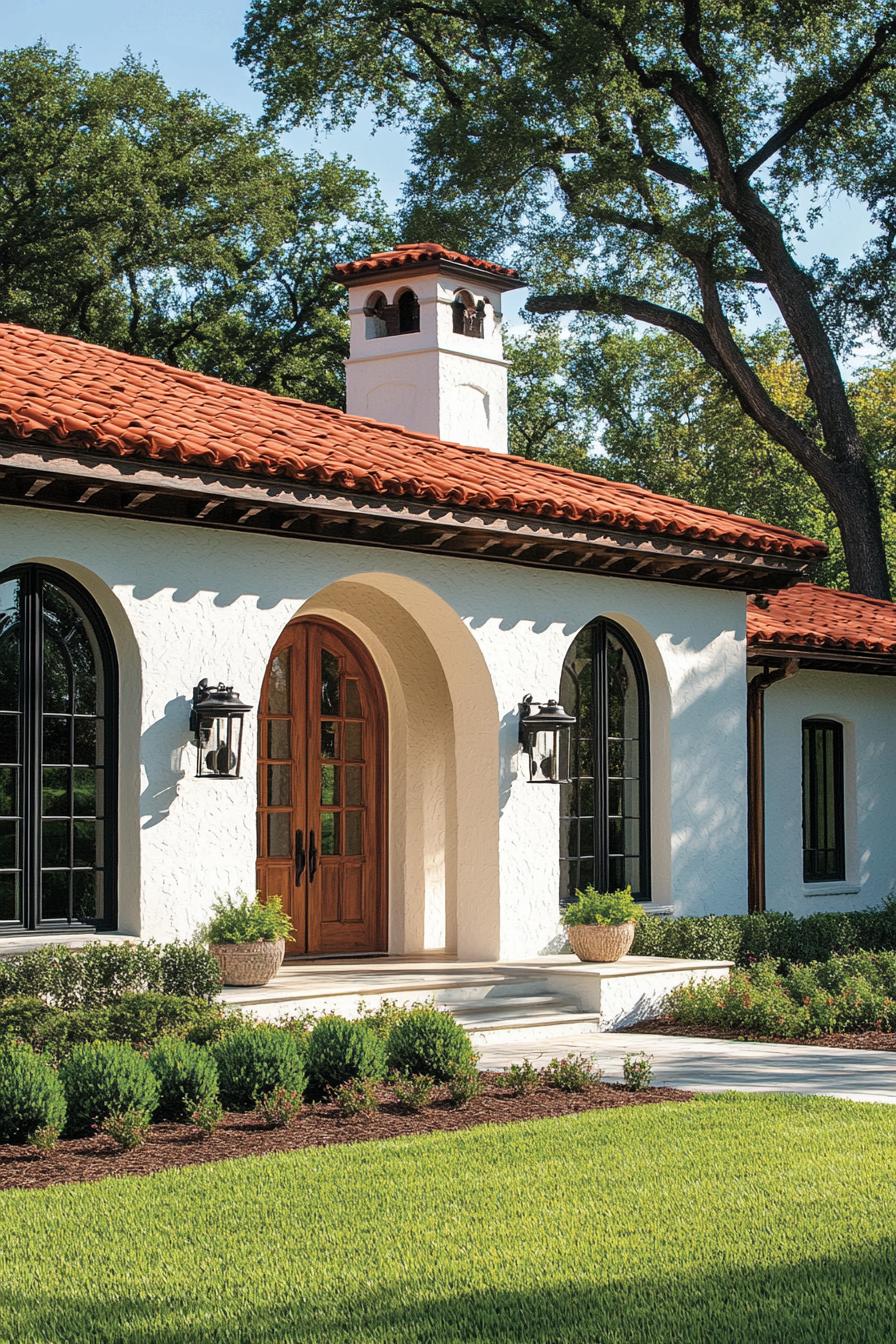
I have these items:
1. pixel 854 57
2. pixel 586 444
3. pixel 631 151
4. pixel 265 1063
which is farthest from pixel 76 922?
pixel 586 444

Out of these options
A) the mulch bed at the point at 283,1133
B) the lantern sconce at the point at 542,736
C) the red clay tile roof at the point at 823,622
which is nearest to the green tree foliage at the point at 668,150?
the red clay tile roof at the point at 823,622

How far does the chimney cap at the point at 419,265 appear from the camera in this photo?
57.4ft

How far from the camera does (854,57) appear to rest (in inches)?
990

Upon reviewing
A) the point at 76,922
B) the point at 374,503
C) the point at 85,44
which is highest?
the point at 85,44

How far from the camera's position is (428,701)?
14.2 metres

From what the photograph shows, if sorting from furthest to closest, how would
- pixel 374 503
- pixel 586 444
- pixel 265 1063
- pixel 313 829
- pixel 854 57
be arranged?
1. pixel 586 444
2. pixel 854 57
3. pixel 313 829
4. pixel 374 503
5. pixel 265 1063

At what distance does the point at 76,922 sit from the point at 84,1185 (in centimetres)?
422

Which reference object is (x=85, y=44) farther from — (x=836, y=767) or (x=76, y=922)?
(x=76, y=922)

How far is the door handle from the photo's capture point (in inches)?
530

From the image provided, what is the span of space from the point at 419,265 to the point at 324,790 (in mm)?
6467

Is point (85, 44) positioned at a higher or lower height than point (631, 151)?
higher

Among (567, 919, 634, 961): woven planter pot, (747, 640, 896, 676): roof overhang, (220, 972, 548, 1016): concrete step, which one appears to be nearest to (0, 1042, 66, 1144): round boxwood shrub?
(220, 972, 548, 1016): concrete step

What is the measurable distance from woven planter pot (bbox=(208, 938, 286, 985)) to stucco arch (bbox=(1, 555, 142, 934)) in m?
0.57

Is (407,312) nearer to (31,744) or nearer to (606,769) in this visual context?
(606,769)
